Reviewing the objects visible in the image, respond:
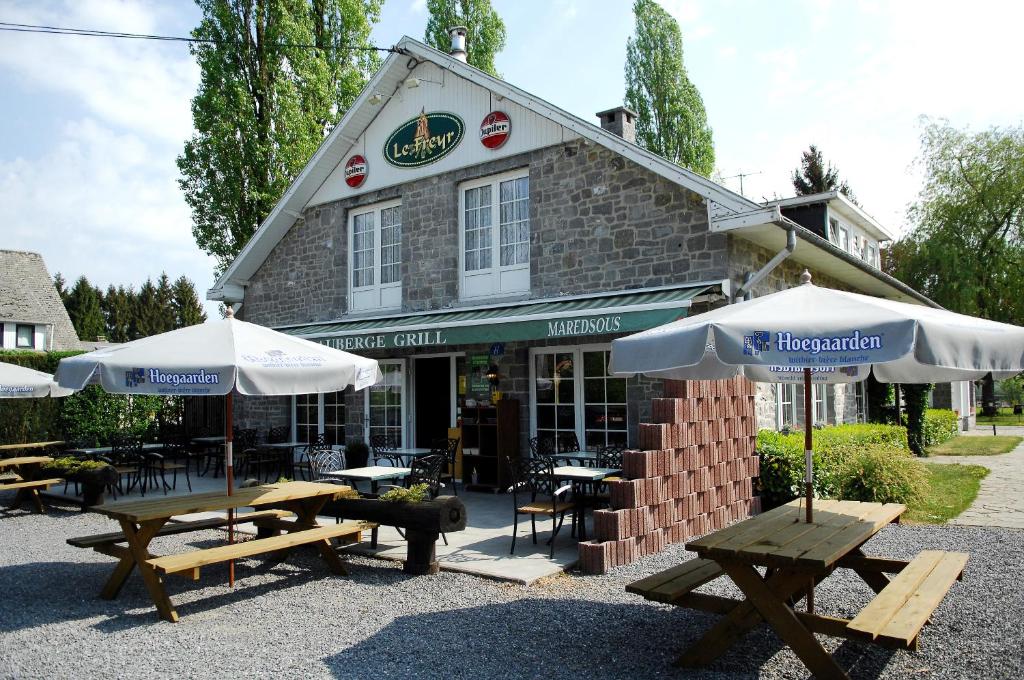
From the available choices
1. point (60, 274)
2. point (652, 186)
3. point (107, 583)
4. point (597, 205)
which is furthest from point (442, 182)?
point (60, 274)

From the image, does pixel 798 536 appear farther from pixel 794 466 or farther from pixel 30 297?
pixel 30 297

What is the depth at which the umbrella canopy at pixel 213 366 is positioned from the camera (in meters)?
6.23

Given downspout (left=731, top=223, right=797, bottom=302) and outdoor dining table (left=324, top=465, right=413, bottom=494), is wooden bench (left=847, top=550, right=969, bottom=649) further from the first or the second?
outdoor dining table (left=324, top=465, right=413, bottom=494)

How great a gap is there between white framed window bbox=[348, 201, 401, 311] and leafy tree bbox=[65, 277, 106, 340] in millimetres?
41975

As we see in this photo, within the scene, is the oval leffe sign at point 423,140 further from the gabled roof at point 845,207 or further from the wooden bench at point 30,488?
the wooden bench at point 30,488

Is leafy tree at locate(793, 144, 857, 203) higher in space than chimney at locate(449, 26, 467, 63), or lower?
higher

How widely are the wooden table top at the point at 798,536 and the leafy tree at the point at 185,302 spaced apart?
5410cm

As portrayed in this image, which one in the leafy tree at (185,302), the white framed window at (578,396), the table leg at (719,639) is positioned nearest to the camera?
the table leg at (719,639)

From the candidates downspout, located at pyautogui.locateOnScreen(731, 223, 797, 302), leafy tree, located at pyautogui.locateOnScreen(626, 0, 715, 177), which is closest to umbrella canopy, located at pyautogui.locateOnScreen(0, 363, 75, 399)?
downspout, located at pyautogui.locateOnScreen(731, 223, 797, 302)

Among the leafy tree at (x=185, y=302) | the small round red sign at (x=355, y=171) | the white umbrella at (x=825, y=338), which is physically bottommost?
the white umbrella at (x=825, y=338)

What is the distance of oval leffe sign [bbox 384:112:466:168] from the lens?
523 inches

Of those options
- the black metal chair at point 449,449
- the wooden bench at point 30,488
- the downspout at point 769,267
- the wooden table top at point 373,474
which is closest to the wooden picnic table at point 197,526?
the wooden table top at point 373,474

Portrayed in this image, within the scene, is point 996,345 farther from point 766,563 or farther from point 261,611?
point 261,611

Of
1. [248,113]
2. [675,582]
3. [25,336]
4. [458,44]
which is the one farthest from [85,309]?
[675,582]
